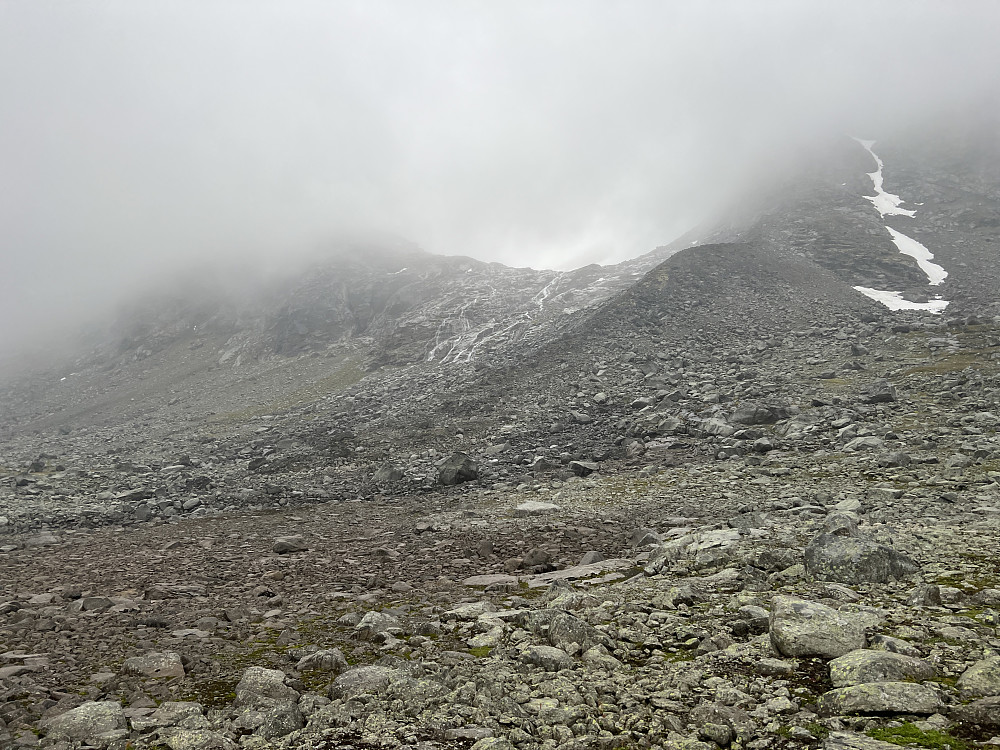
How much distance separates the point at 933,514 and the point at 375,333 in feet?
277

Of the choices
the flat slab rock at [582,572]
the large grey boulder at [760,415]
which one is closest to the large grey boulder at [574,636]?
the flat slab rock at [582,572]

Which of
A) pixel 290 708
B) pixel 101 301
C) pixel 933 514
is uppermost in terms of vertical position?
pixel 101 301

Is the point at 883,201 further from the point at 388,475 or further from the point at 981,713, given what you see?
the point at 981,713

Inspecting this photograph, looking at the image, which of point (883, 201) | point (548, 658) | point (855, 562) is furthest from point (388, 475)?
point (883, 201)

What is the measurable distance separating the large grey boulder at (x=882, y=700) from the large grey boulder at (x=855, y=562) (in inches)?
134

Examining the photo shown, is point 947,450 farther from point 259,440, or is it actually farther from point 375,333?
point 375,333

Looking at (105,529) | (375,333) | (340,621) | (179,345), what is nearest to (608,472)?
(340,621)

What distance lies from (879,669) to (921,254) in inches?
3168

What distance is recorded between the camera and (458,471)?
22938mm

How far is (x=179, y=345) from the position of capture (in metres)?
106

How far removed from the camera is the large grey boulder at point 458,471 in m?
22.9

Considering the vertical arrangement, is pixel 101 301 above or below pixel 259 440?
above

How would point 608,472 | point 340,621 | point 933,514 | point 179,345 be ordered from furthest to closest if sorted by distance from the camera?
point 179,345, point 608,472, point 933,514, point 340,621

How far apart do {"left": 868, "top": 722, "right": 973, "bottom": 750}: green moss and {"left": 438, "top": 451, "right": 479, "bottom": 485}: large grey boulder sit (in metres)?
19.0
